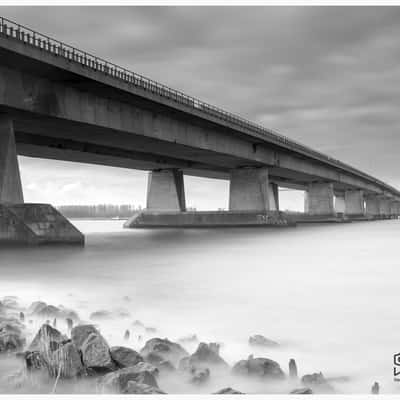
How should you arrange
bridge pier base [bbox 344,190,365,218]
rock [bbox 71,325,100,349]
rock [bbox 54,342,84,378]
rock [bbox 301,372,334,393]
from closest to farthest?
rock [bbox 301,372,334,393]
rock [bbox 54,342,84,378]
rock [bbox 71,325,100,349]
bridge pier base [bbox 344,190,365,218]

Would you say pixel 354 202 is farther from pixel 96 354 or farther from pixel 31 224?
pixel 96 354

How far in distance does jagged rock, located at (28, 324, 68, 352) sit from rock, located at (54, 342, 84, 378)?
0.27m

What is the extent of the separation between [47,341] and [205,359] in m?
2.26

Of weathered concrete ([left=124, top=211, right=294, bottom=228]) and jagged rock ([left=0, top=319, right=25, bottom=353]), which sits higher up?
weathered concrete ([left=124, top=211, right=294, bottom=228])

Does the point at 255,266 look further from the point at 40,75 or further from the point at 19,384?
the point at 40,75

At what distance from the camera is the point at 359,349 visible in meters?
7.22

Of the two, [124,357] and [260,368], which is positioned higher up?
[124,357]

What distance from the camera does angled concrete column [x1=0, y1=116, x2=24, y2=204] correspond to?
91.1 feet

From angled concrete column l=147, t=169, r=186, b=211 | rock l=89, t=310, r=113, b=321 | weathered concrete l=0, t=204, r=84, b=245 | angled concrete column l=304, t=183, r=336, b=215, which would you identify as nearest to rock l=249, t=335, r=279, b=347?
rock l=89, t=310, r=113, b=321

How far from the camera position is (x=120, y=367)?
6047 millimetres

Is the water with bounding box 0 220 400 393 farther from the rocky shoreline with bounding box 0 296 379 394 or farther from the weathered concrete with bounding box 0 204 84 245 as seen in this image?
the weathered concrete with bounding box 0 204 84 245

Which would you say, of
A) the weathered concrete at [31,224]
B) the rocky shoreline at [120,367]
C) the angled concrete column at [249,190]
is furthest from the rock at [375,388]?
the angled concrete column at [249,190]

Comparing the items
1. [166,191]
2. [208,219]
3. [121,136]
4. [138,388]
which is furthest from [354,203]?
[138,388]

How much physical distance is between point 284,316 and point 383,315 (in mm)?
2089
